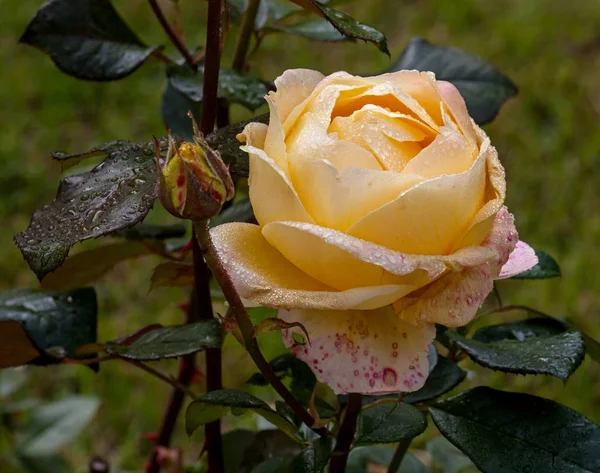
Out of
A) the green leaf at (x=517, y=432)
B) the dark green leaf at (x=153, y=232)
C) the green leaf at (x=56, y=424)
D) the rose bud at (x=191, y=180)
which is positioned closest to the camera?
the rose bud at (x=191, y=180)

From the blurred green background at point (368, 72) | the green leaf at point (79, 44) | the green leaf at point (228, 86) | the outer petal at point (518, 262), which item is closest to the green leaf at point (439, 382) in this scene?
the outer petal at point (518, 262)

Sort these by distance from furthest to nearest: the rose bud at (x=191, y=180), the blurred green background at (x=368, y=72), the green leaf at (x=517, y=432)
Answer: the blurred green background at (x=368, y=72) → the green leaf at (x=517, y=432) → the rose bud at (x=191, y=180)

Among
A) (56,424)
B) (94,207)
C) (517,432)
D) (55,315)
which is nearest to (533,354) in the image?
(517,432)

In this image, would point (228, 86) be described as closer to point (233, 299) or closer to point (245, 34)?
point (245, 34)

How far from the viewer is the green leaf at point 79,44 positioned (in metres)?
0.66

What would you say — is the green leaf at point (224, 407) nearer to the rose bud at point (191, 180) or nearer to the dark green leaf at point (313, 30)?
the rose bud at point (191, 180)

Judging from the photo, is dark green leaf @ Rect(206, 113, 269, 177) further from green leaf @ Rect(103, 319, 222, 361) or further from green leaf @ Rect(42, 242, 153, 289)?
green leaf @ Rect(42, 242, 153, 289)

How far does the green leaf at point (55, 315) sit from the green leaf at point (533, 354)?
0.30m

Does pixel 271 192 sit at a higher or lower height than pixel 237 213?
higher

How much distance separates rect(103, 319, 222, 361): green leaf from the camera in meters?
0.51

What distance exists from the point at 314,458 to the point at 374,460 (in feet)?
0.98

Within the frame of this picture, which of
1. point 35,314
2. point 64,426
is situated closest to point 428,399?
point 35,314

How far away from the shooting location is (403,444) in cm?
62

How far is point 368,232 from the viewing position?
1.30 feet
